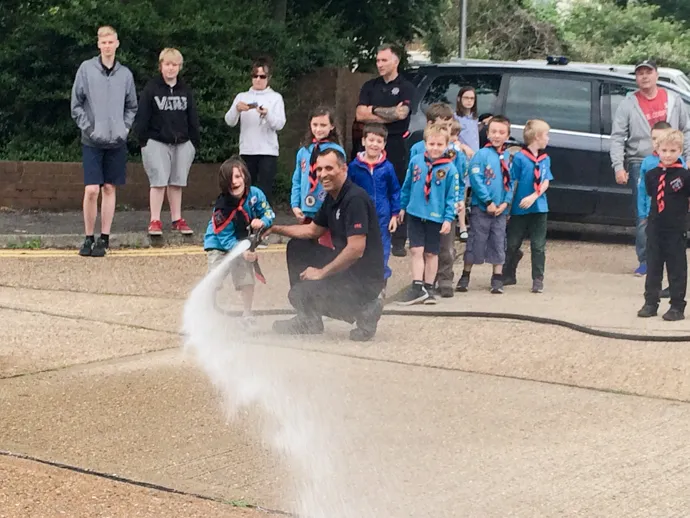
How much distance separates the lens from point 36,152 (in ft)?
44.8

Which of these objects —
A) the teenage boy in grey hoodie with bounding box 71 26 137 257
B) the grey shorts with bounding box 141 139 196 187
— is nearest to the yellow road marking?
the teenage boy in grey hoodie with bounding box 71 26 137 257

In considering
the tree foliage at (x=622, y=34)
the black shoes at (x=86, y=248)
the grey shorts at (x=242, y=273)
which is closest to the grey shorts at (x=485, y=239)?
the grey shorts at (x=242, y=273)

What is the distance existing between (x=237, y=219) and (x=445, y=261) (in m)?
1.91

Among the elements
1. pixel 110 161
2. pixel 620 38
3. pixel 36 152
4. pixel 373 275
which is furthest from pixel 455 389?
pixel 620 38

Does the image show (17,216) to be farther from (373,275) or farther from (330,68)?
(373,275)

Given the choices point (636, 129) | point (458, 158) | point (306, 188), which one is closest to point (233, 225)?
point (306, 188)

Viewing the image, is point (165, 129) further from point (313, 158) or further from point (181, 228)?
point (313, 158)

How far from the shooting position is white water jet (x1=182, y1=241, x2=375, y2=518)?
468 centimetres

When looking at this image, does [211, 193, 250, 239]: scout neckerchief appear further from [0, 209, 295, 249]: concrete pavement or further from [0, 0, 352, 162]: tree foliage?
[0, 0, 352, 162]: tree foliage

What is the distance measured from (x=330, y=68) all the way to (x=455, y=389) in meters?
9.17

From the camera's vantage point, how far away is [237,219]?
8.21 m

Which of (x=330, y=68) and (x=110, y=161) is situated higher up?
(x=330, y=68)

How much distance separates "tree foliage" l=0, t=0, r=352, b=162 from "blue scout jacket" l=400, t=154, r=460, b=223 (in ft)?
17.1

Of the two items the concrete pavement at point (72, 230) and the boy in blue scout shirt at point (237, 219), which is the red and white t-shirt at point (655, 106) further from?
the boy in blue scout shirt at point (237, 219)
